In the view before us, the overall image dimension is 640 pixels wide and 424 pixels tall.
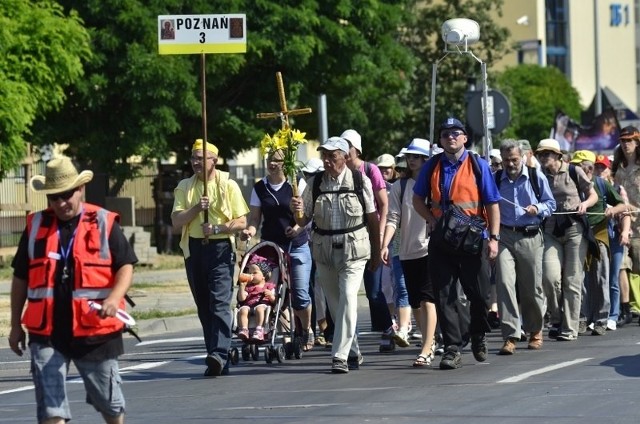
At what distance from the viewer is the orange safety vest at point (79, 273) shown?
785 centimetres

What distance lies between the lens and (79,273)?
785cm

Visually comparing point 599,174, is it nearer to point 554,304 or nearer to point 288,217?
point 554,304

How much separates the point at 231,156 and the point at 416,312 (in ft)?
65.4

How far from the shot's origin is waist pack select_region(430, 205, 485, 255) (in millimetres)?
12055

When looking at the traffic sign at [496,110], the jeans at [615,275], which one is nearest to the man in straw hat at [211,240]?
the jeans at [615,275]

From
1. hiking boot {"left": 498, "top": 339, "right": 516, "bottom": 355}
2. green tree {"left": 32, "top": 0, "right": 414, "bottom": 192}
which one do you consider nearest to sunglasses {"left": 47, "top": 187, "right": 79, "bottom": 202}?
hiking boot {"left": 498, "top": 339, "right": 516, "bottom": 355}

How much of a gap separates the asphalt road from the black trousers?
1.09 ft

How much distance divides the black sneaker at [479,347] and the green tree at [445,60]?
96.4ft

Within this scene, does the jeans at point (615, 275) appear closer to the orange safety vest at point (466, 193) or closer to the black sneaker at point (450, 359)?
the black sneaker at point (450, 359)

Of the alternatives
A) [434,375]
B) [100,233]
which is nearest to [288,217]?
[434,375]

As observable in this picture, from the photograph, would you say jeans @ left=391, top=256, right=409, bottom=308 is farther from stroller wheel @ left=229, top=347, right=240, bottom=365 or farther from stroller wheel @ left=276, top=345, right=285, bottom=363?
stroller wheel @ left=229, top=347, right=240, bottom=365

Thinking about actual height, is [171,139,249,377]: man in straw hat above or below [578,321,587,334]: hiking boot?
above

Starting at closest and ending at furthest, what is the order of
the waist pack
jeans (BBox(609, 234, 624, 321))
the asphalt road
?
the asphalt road → the waist pack → jeans (BBox(609, 234, 624, 321))

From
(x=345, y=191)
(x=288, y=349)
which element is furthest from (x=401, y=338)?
(x=345, y=191)
